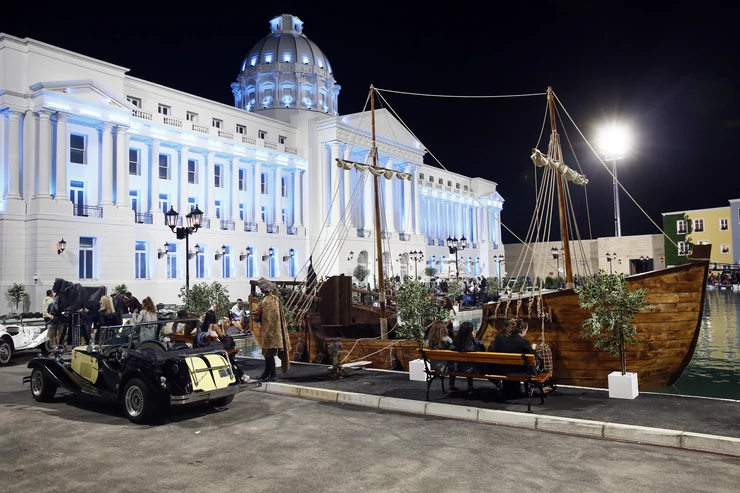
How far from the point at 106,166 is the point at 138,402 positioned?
3261 cm

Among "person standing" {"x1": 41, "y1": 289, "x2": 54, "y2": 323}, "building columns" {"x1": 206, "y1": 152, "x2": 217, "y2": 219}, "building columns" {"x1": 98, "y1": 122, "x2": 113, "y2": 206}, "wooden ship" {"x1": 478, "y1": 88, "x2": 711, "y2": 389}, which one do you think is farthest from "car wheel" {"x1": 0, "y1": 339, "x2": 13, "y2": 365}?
"building columns" {"x1": 206, "y1": 152, "x2": 217, "y2": 219}

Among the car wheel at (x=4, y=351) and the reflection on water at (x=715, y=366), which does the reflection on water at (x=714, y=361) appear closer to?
the reflection on water at (x=715, y=366)

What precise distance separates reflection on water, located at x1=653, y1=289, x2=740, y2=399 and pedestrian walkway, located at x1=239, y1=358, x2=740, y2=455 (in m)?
3.01

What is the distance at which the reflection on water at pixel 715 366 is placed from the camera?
12.6 metres

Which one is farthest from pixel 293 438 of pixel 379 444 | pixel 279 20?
pixel 279 20

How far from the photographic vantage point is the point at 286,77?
2761 inches

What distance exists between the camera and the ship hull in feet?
34.8

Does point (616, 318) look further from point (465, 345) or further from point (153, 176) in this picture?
point (153, 176)

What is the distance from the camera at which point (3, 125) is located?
3428 cm

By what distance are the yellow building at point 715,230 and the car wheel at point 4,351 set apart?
7303cm

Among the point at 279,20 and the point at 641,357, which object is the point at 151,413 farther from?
the point at 279,20

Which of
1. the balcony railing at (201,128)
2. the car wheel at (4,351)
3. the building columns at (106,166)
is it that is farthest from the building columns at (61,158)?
the car wheel at (4,351)

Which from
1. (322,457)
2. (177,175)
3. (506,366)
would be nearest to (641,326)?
(506,366)

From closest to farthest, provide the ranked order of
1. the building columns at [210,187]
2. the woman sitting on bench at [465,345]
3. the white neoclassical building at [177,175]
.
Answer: the woman sitting on bench at [465,345]
the white neoclassical building at [177,175]
the building columns at [210,187]
